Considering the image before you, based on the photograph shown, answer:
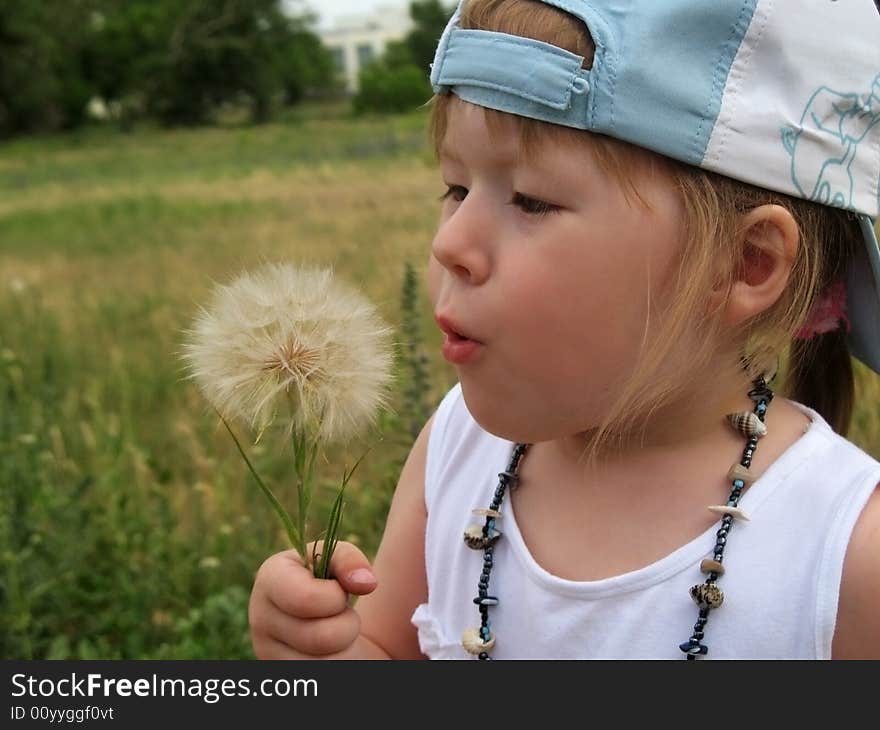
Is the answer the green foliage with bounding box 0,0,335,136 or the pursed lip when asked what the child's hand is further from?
the green foliage with bounding box 0,0,335,136

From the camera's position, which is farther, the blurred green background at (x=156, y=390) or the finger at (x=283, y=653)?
the blurred green background at (x=156, y=390)

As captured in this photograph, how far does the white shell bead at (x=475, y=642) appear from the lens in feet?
5.32

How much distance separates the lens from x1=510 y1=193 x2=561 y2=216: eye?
1351 millimetres

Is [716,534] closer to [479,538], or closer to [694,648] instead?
[694,648]

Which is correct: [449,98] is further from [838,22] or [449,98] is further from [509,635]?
[509,635]

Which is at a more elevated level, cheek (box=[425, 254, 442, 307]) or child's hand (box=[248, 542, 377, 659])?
cheek (box=[425, 254, 442, 307])

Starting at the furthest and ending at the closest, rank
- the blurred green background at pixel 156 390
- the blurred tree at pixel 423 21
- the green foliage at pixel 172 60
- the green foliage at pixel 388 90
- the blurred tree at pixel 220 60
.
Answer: the blurred tree at pixel 220 60, the green foliage at pixel 172 60, the green foliage at pixel 388 90, the blurred tree at pixel 423 21, the blurred green background at pixel 156 390

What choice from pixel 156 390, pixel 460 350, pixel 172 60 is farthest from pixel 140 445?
pixel 172 60

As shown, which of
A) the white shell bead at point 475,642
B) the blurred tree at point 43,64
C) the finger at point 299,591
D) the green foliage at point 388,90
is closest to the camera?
the finger at point 299,591

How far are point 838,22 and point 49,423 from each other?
3319 millimetres

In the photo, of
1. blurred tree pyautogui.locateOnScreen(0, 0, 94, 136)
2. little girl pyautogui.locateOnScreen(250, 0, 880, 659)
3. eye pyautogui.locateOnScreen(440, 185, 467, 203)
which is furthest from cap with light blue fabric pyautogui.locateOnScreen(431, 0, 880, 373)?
blurred tree pyautogui.locateOnScreen(0, 0, 94, 136)

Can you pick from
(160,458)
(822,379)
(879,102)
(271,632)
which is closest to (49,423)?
(160,458)

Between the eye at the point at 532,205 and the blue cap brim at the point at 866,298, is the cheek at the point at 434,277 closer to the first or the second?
the eye at the point at 532,205

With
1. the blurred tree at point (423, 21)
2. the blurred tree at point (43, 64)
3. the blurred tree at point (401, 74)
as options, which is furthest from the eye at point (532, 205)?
the blurred tree at point (43, 64)
